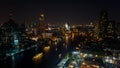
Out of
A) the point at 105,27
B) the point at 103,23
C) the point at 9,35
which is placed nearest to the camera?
the point at 9,35

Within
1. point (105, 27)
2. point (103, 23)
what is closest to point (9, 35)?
point (105, 27)

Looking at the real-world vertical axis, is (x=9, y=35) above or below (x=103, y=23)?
below

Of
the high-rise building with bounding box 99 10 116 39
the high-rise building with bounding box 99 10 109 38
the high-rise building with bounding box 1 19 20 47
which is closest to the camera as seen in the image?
the high-rise building with bounding box 1 19 20 47

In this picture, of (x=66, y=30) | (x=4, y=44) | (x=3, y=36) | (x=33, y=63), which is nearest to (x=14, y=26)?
(x=3, y=36)

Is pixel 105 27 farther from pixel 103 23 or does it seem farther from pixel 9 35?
pixel 9 35

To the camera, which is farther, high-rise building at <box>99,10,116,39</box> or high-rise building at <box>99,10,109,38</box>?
high-rise building at <box>99,10,109,38</box>

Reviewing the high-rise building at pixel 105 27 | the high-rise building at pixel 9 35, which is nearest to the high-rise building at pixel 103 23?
the high-rise building at pixel 105 27

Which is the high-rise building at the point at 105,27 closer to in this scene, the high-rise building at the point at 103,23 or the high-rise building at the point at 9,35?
the high-rise building at the point at 103,23

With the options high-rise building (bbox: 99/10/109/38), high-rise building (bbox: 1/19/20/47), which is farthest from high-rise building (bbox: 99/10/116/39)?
high-rise building (bbox: 1/19/20/47)

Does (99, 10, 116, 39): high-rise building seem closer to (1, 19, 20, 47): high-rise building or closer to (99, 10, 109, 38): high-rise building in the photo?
(99, 10, 109, 38): high-rise building

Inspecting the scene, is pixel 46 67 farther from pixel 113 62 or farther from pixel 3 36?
pixel 3 36

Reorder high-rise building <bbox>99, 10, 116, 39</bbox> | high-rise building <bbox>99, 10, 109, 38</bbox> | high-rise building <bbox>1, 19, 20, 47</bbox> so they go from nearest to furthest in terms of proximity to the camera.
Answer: high-rise building <bbox>1, 19, 20, 47</bbox>
high-rise building <bbox>99, 10, 116, 39</bbox>
high-rise building <bbox>99, 10, 109, 38</bbox>
